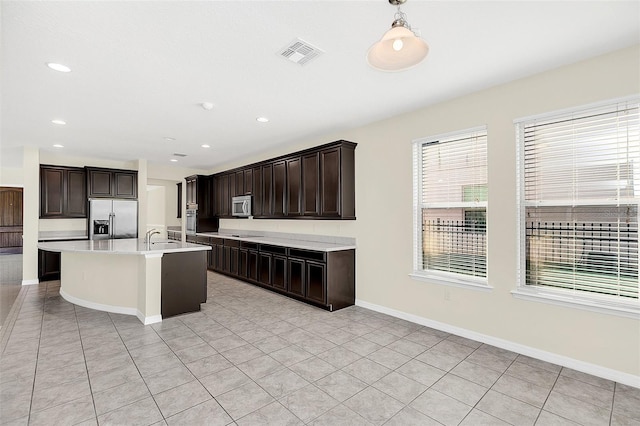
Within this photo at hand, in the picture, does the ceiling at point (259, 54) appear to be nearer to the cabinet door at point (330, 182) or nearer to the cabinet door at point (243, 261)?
the cabinet door at point (330, 182)

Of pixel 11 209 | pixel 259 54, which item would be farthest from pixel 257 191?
pixel 11 209

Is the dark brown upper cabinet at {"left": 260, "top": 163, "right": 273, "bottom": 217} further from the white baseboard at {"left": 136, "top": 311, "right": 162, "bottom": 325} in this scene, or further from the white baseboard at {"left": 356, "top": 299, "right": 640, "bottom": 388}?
the white baseboard at {"left": 356, "top": 299, "right": 640, "bottom": 388}

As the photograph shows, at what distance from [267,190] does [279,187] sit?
438 mm

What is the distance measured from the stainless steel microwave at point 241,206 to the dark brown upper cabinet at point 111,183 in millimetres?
2348

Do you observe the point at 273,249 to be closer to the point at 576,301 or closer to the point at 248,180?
the point at 248,180

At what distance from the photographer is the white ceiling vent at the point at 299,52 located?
2395 mm

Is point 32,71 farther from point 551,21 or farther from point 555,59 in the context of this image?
point 555,59

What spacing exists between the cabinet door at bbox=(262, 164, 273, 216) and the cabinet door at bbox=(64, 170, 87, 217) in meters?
4.03

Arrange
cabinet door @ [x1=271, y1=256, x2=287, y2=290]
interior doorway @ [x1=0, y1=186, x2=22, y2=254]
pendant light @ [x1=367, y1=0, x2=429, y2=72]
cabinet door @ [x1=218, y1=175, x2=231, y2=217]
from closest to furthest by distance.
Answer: pendant light @ [x1=367, y1=0, x2=429, y2=72] < cabinet door @ [x1=271, y1=256, x2=287, y2=290] < cabinet door @ [x1=218, y1=175, x2=231, y2=217] < interior doorway @ [x1=0, y1=186, x2=22, y2=254]

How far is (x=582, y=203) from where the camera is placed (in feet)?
9.16

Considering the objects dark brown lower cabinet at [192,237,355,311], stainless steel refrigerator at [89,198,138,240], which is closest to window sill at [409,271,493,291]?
dark brown lower cabinet at [192,237,355,311]

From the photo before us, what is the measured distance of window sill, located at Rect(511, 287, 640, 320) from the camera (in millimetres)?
2510

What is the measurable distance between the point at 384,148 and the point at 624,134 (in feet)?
7.88

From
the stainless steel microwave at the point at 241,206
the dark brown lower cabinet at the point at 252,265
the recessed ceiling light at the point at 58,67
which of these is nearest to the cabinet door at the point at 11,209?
the stainless steel microwave at the point at 241,206
